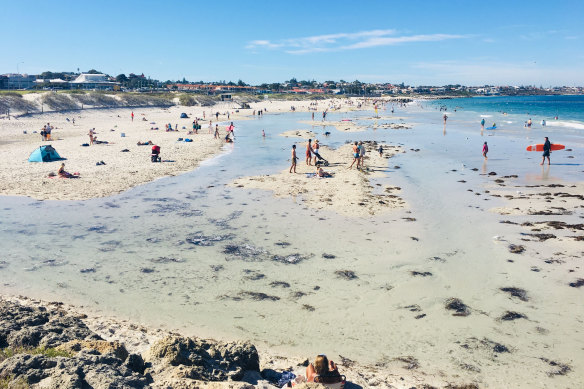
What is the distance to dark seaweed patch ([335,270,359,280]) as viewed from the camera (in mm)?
10934

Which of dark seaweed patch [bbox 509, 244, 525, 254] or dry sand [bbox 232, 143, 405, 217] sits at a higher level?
dry sand [bbox 232, 143, 405, 217]

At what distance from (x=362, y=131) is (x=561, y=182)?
2999cm

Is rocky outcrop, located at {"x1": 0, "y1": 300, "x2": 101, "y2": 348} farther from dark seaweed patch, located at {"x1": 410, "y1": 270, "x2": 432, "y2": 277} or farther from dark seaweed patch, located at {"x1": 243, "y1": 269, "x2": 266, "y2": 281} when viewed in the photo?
dark seaweed patch, located at {"x1": 410, "y1": 270, "x2": 432, "y2": 277}

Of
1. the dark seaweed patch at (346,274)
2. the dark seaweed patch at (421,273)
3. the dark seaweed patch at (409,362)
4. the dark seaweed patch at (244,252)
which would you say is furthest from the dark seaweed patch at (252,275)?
the dark seaweed patch at (409,362)

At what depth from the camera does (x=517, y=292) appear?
10141 millimetres

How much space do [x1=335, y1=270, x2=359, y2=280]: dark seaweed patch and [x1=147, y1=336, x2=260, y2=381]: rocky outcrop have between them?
4.47 metres

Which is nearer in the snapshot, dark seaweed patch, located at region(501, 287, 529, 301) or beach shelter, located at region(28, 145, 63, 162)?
dark seaweed patch, located at region(501, 287, 529, 301)

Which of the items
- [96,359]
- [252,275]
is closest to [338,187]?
[252,275]

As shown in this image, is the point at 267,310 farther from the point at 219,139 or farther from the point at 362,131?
the point at 362,131

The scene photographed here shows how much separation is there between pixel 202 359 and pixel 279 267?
5.14 metres

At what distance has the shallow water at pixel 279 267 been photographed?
863cm

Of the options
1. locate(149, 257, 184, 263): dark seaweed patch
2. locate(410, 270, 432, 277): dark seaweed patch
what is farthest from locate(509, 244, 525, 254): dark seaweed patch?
locate(149, 257, 184, 263): dark seaweed patch

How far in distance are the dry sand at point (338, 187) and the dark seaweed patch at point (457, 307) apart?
6.86m

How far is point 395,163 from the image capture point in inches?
1112
